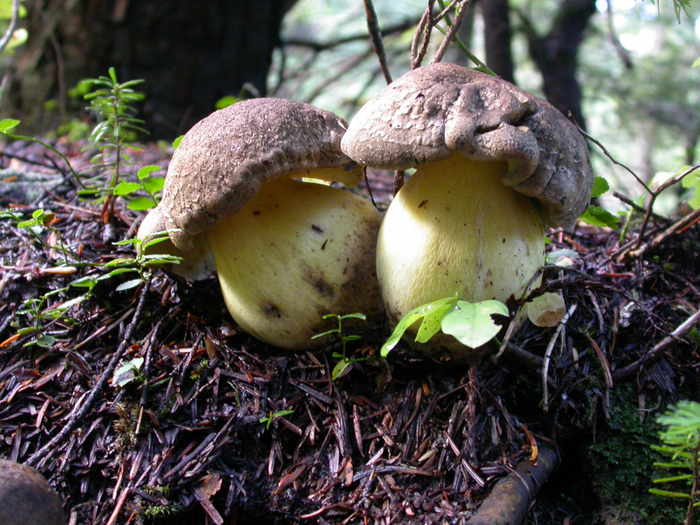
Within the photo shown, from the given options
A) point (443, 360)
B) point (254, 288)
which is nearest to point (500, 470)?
point (443, 360)

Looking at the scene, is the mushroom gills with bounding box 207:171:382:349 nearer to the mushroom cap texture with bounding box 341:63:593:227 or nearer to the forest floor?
the forest floor

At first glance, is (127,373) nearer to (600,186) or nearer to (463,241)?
(463,241)

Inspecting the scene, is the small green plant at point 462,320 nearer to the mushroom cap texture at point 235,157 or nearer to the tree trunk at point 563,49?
the mushroom cap texture at point 235,157

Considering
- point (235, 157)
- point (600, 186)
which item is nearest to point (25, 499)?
point (235, 157)

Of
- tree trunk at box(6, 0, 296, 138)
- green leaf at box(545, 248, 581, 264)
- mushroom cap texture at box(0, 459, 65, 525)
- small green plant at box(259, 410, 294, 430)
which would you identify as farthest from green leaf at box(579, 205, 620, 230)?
tree trunk at box(6, 0, 296, 138)

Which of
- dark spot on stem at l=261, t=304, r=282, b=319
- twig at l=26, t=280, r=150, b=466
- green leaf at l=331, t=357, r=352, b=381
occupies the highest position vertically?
dark spot on stem at l=261, t=304, r=282, b=319
